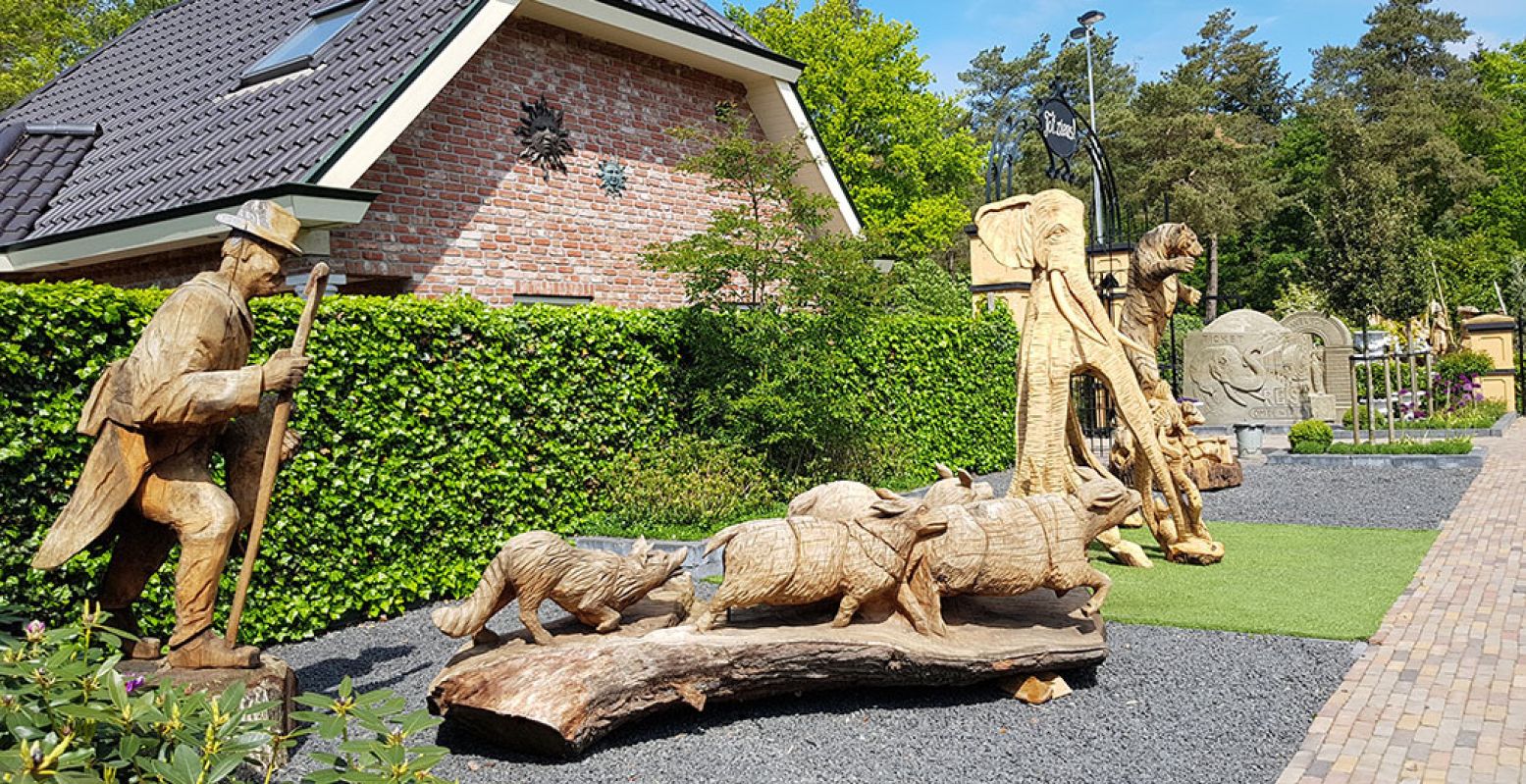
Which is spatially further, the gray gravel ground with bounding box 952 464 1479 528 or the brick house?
the gray gravel ground with bounding box 952 464 1479 528

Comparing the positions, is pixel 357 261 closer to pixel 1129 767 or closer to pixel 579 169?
pixel 579 169

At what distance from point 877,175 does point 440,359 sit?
91.4ft

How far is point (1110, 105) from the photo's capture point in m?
47.1

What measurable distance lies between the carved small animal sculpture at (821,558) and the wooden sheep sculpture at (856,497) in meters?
0.17

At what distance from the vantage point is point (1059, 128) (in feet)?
45.0

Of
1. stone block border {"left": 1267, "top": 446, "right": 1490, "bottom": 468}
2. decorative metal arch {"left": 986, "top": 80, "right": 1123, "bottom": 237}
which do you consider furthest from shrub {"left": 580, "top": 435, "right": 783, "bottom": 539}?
stone block border {"left": 1267, "top": 446, "right": 1490, "bottom": 468}

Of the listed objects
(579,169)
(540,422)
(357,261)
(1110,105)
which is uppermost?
(1110,105)

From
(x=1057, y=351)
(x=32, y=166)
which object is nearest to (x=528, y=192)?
(x=32, y=166)

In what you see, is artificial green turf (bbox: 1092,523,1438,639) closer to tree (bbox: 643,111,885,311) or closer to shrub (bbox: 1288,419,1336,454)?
tree (bbox: 643,111,885,311)

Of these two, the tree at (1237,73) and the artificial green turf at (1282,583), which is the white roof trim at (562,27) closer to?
the artificial green turf at (1282,583)

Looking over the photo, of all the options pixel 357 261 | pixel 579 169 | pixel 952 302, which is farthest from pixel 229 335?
pixel 952 302

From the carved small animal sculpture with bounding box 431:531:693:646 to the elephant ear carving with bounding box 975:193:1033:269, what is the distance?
449 centimetres

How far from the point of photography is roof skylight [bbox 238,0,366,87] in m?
10.3

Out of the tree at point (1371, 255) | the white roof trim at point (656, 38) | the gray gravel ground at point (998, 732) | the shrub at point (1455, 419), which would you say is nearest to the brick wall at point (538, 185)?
the white roof trim at point (656, 38)
